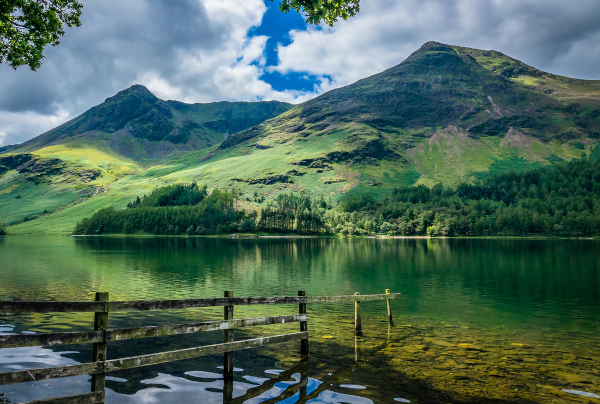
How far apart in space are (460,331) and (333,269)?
48.4m

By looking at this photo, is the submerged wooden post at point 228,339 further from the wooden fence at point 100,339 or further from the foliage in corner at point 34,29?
the foliage in corner at point 34,29

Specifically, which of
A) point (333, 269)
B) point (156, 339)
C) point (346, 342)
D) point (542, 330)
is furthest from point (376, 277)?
point (156, 339)

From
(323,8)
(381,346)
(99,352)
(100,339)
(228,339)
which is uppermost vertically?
(323,8)

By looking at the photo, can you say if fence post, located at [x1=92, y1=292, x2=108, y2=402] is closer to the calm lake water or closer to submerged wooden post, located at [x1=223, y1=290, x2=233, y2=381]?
the calm lake water

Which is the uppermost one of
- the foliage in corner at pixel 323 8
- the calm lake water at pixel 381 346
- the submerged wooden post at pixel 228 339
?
the foliage in corner at pixel 323 8

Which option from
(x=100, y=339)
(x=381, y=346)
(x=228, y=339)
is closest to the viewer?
(x=100, y=339)

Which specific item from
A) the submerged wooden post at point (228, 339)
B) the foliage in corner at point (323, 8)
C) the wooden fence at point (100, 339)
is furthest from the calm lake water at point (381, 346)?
the foliage in corner at point (323, 8)

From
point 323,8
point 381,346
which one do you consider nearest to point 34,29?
point 323,8

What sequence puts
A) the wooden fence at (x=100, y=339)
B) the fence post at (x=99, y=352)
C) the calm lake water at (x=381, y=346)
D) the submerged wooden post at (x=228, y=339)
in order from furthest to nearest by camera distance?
the submerged wooden post at (x=228, y=339) < the calm lake water at (x=381, y=346) < the fence post at (x=99, y=352) < the wooden fence at (x=100, y=339)

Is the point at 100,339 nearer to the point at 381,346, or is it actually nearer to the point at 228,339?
the point at 228,339

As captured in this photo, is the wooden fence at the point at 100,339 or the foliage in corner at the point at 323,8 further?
the foliage in corner at the point at 323,8

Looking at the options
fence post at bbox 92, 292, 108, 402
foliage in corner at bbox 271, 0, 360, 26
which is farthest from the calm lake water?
foliage in corner at bbox 271, 0, 360, 26

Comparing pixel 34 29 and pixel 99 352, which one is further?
pixel 34 29

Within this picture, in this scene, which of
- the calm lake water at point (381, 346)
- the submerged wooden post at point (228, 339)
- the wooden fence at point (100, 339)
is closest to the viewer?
the wooden fence at point (100, 339)
